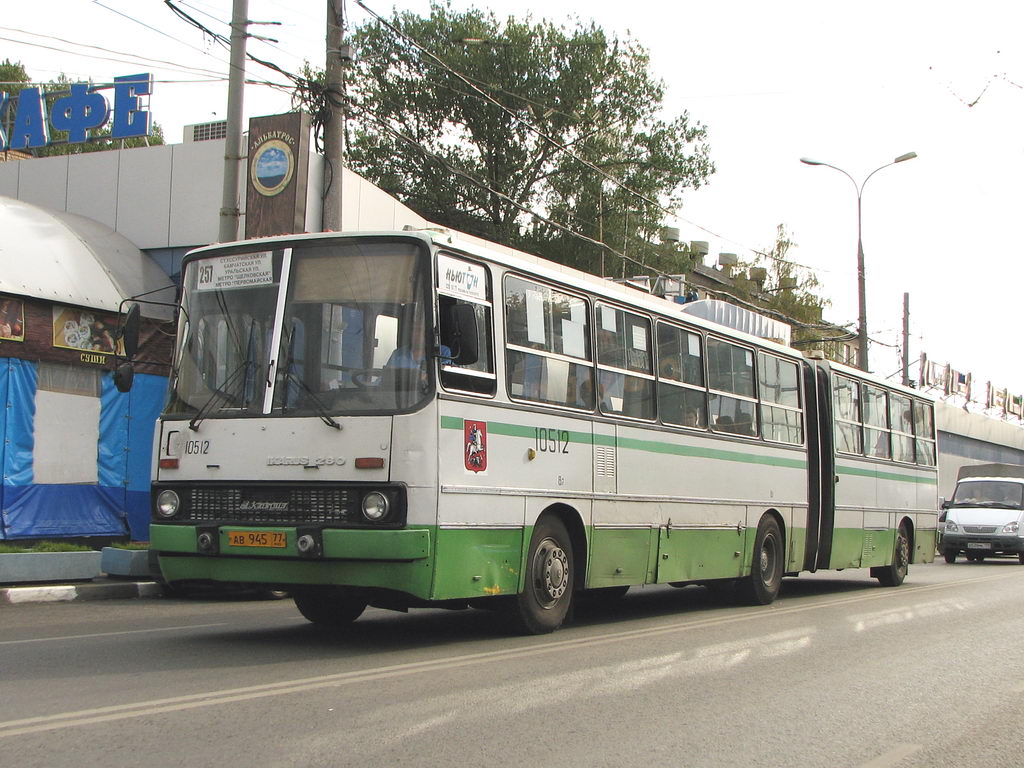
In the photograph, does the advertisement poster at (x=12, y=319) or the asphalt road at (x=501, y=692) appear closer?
the asphalt road at (x=501, y=692)

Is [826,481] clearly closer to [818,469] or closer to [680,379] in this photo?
[818,469]

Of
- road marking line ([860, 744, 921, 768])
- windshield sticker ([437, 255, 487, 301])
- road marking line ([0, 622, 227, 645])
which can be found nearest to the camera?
road marking line ([860, 744, 921, 768])

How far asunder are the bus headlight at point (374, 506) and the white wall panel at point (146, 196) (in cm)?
1412

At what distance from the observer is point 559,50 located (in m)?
45.2

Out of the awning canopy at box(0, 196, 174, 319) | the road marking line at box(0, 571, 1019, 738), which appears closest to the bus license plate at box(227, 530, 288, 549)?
the road marking line at box(0, 571, 1019, 738)

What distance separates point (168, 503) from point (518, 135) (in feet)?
123

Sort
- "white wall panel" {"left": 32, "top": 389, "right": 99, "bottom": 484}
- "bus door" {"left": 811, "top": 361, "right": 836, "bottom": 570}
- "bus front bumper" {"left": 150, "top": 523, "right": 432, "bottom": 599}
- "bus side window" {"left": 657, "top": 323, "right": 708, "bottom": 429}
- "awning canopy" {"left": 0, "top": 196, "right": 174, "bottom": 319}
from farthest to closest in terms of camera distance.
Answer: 1. "white wall panel" {"left": 32, "top": 389, "right": 99, "bottom": 484}
2. "awning canopy" {"left": 0, "top": 196, "right": 174, "bottom": 319}
3. "bus door" {"left": 811, "top": 361, "right": 836, "bottom": 570}
4. "bus side window" {"left": 657, "top": 323, "right": 708, "bottom": 429}
5. "bus front bumper" {"left": 150, "top": 523, "right": 432, "bottom": 599}

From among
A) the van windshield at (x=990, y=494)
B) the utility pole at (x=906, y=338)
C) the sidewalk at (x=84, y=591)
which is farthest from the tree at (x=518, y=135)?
the sidewalk at (x=84, y=591)

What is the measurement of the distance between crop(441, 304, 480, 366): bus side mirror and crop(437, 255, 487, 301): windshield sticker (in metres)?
0.30

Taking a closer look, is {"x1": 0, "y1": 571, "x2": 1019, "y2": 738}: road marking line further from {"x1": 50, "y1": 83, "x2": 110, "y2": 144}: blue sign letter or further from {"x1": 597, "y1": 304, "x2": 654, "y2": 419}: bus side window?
{"x1": 50, "y1": 83, "x2": 110, "y2": 144}: blue sign letter

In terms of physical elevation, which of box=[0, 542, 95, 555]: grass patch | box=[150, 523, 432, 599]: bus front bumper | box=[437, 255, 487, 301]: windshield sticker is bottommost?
box=[0, 542, 95, 555]: grass patch

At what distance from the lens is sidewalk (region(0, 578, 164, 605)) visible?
13570 mm

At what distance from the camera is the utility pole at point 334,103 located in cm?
1536

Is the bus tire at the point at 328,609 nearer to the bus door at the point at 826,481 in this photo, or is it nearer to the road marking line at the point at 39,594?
the road marking line at the point at 39,594
